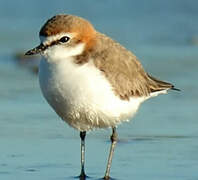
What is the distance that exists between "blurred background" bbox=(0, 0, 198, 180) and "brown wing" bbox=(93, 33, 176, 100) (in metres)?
0.73

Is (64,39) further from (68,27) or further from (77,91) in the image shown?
(77,91)

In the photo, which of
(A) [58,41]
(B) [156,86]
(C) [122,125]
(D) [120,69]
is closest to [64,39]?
(A) [58,41]

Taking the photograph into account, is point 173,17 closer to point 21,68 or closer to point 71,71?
point 21,68

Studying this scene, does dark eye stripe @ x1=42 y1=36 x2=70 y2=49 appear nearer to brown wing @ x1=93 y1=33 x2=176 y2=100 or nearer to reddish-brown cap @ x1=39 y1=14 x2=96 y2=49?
reddish-brown cap @ x1=39 y1=14 x2=96 y2=49

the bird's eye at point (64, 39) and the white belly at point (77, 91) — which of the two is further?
the bird's eye at point (64, 39)

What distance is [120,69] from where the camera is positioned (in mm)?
7344

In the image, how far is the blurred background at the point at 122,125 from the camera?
25.1 ft

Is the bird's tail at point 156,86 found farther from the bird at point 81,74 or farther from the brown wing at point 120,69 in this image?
Answer: the bird at point 81,74

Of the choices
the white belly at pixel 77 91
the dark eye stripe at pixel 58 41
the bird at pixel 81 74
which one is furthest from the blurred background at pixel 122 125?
the dark eye stripe at pixel 58 41

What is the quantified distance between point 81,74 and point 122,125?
2398 mm

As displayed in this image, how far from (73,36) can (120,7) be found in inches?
325

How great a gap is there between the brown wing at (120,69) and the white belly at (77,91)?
0.12 metres

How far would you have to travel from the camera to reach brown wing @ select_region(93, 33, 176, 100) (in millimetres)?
7105

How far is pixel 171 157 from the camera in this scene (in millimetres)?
7871
